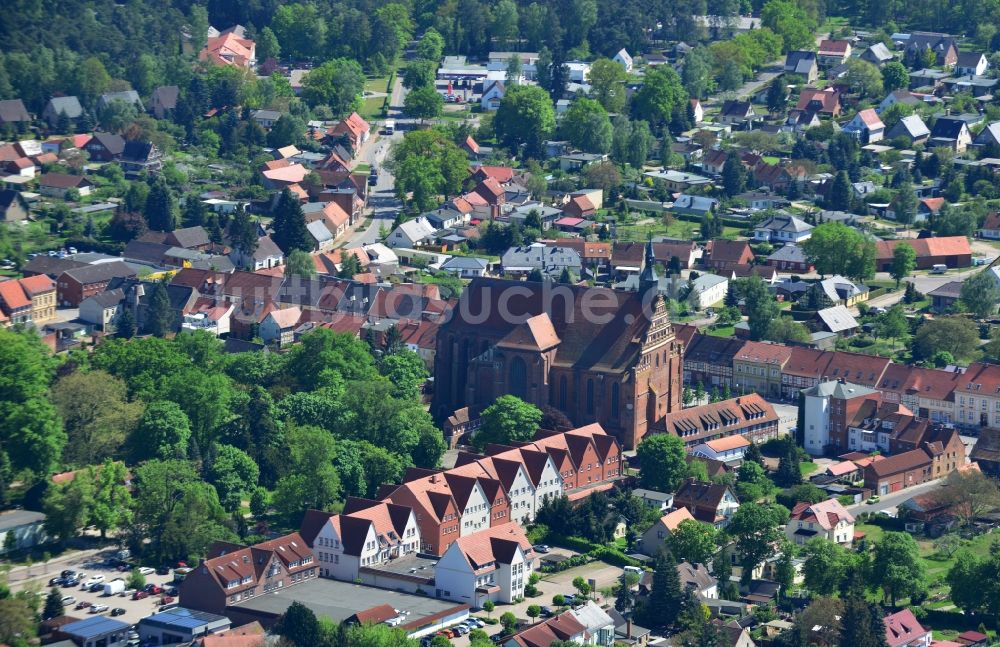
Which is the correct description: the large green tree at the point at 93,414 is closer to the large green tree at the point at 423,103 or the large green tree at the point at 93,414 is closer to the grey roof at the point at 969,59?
the large green tree at the point at 423,103

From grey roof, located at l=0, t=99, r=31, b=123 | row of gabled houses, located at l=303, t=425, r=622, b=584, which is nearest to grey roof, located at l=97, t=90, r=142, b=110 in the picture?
grey roof, located at l=0, t=99, r=31, b=123

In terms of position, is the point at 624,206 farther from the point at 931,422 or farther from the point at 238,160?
the point at 931,422

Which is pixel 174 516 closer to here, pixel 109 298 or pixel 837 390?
pixel 837 390

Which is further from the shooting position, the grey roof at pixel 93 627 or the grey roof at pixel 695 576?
the grey roof at pixel 695 576

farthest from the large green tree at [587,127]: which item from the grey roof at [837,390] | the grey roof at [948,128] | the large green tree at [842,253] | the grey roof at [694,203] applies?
the grey roof at [837,390]

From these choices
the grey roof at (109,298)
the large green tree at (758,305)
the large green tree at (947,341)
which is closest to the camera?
the large green tree at (947,341)

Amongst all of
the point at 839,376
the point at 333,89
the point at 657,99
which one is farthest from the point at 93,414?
the point at 657,99
